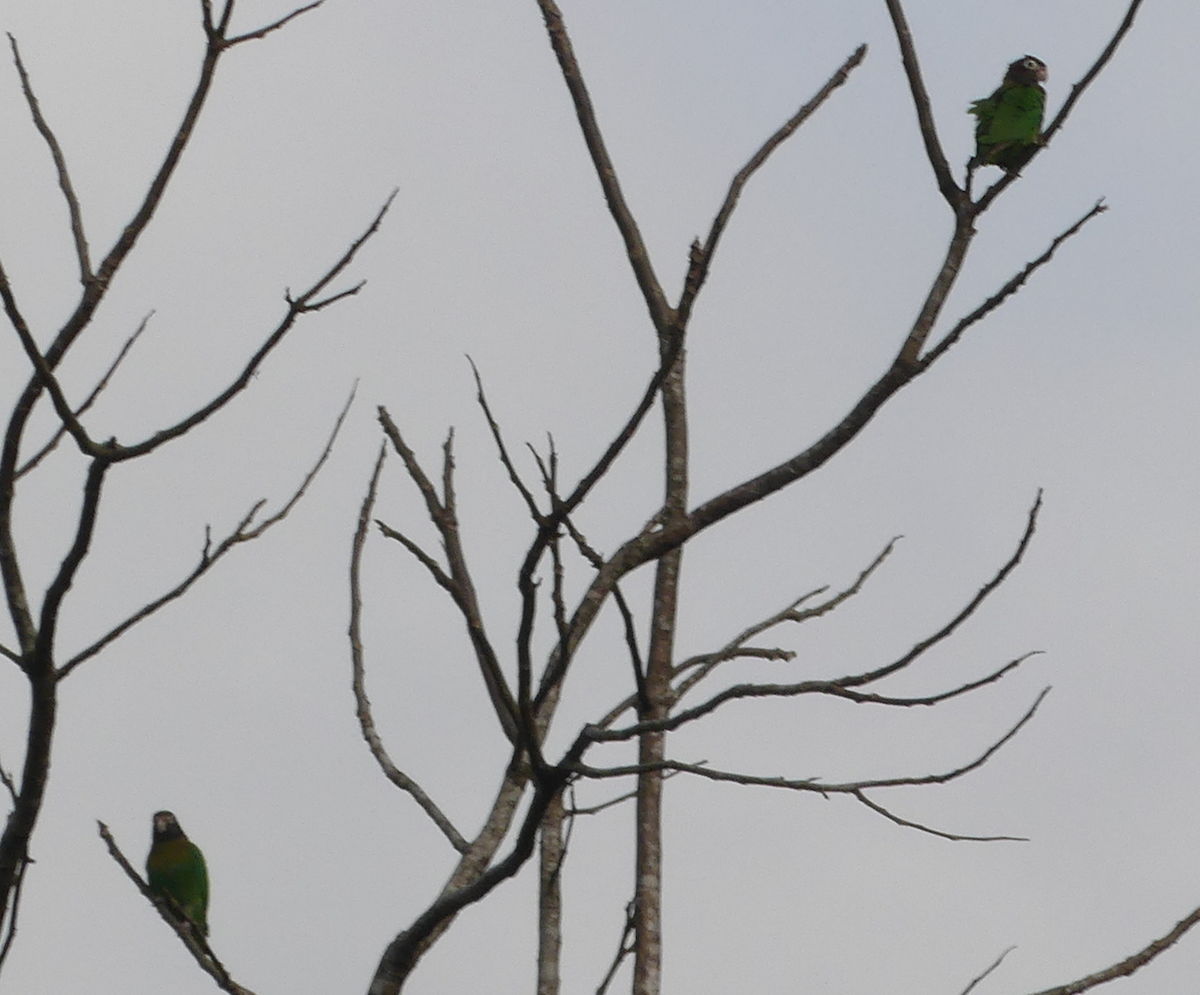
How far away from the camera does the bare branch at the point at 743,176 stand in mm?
2660

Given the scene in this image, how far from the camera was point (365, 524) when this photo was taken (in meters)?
4.27

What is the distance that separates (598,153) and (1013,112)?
515 centimetres

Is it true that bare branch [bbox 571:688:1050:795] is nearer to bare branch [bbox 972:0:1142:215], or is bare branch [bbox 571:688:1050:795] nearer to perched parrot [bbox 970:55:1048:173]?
bare branch [bbox 972:0:1142:215]

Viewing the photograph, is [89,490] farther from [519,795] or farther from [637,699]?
[637,699]

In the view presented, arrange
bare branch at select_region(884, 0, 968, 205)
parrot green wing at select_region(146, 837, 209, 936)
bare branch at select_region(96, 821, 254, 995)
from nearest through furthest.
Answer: bare branch at select_region(96, 821, 254, 995)
bare branch at select_region(884, 0, 968, 205)
parrot green wing at select_region(146, 837, 209, 936)

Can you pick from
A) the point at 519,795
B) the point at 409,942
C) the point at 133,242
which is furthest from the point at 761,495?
the point at 133,242

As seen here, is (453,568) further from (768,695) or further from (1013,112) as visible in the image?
(1013,112)

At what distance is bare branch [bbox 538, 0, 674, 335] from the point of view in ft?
13.3

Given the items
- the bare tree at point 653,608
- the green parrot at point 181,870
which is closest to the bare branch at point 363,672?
the bare tree at point 653,608

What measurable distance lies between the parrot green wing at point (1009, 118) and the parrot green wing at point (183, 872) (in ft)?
18.5

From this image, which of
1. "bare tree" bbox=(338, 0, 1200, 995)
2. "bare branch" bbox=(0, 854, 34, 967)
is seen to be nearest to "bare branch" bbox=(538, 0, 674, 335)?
"bare tree" bbox=(338, 0, 1200, 995)

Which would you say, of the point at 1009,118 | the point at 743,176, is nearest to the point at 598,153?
the point at 743,176

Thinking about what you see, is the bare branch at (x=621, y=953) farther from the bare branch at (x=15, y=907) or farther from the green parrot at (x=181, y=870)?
the green parrot at (x=181, y=870)

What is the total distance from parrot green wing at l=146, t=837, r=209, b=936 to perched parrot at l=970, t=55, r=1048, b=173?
5618mm
